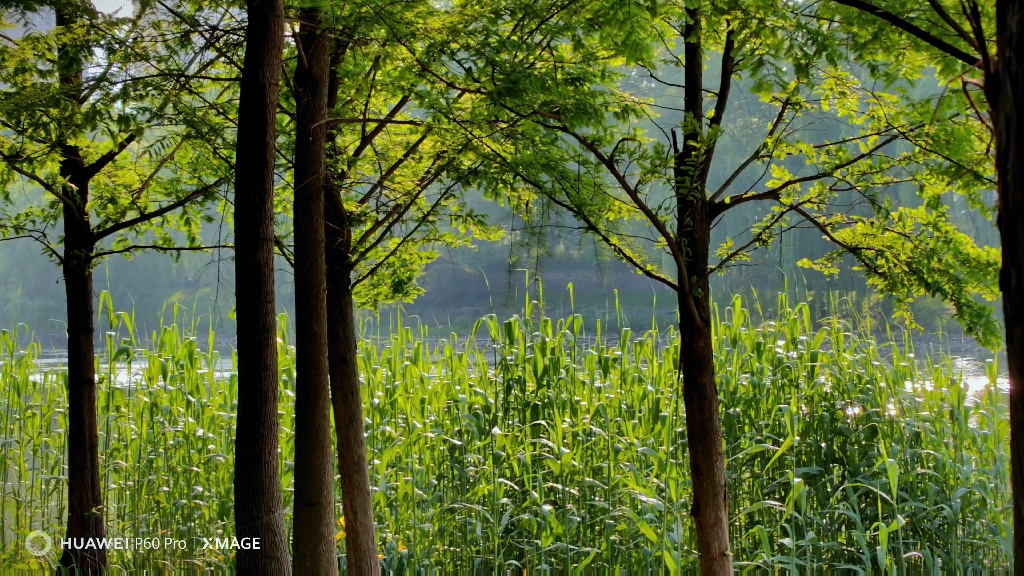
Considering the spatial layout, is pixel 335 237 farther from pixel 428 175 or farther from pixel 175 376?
pixel 175 376

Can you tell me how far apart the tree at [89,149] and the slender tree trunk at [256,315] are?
1.44 ft

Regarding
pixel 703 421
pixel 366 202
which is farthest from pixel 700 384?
pixel 366 202

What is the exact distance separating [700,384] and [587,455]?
5.69ft

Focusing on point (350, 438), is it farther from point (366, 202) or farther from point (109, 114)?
point (109, 114)

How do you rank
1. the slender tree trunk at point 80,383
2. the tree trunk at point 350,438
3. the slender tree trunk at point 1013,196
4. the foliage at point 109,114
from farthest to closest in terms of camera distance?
the slender tree trunk at point 80,383 → the tree trunk at point 350,438 → the foliage at point 109,114 → the slender tree trunk at point 1013,196

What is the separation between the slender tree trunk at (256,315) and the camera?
2.73 m

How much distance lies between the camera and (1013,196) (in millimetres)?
1397

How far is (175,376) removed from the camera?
508 cm

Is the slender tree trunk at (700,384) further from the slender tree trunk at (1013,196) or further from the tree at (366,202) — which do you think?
the slender tree trunk at (1013,196)

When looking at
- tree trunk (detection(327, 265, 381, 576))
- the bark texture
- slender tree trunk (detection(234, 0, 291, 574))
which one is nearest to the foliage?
slender tree trunk (detection(234, 0, 291, 574))

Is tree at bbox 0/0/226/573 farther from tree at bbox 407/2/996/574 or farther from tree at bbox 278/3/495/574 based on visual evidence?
tree at bbox 407/2/996/574

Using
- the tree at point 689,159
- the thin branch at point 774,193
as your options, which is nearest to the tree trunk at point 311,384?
the tree at point 689,159

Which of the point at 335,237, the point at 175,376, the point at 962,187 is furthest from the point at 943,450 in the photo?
the point at 175,376

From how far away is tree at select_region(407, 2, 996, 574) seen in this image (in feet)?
9.29
